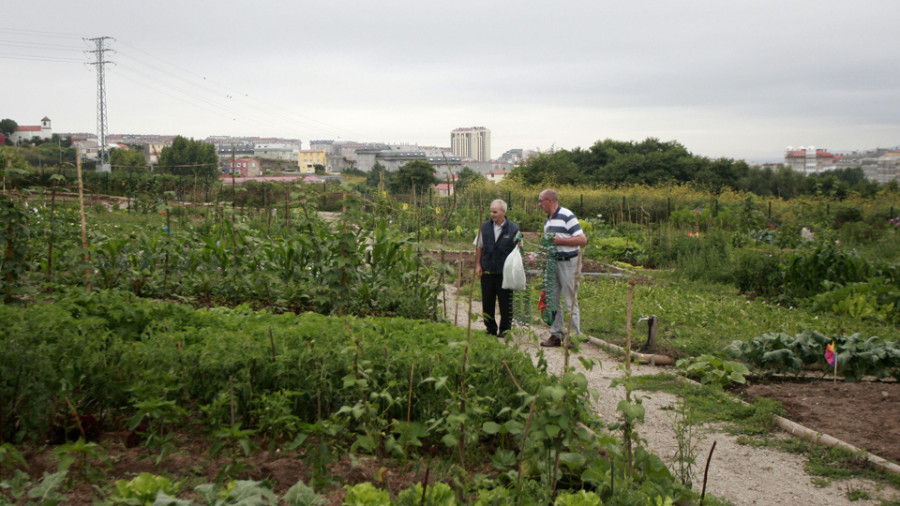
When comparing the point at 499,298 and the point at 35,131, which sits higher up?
the point at 35,131

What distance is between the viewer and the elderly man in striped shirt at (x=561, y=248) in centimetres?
712

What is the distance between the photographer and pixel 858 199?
23406mm

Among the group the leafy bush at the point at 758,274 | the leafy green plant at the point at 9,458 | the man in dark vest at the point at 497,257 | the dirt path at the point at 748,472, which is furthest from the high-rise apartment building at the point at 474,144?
the leafy green plant at the point at 9,458

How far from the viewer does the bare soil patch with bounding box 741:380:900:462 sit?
4.51 m

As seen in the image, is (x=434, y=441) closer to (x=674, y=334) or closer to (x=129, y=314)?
(x=129, y=314)

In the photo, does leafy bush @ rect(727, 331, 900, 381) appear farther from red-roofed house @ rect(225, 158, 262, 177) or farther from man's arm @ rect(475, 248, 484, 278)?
red-roofed house @ rect(225, 158, 262, 177)

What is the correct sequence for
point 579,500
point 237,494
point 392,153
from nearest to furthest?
point 237,494 → point 579,500 → point 392,153

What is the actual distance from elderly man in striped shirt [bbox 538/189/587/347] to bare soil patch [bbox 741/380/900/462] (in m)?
2.13

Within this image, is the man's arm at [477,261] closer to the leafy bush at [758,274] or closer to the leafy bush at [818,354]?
the leafy bush at [818,354]

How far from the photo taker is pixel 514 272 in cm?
716

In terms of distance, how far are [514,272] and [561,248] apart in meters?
0.56

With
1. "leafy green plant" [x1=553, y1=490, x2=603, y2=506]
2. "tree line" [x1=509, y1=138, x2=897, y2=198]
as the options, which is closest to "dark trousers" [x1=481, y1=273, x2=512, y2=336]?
"leafy green plant" [x1=553, y1=490, x2=603, y2=506]

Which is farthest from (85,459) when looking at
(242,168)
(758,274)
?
(242,168)

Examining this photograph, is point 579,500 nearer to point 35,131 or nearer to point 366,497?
point 366,497
